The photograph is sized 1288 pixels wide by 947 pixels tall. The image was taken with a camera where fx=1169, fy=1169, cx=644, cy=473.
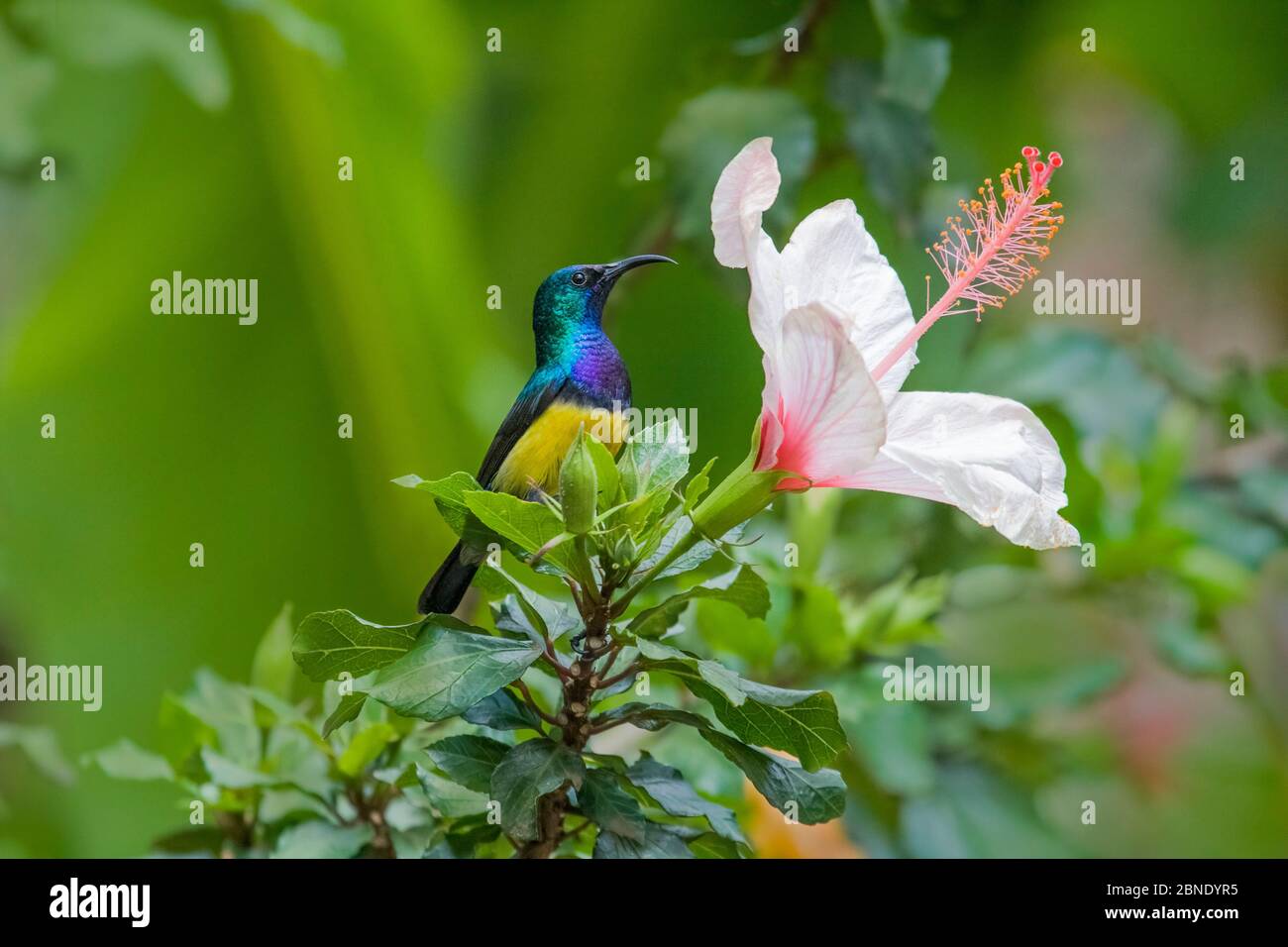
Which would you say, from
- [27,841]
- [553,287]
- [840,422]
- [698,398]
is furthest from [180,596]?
[840,422]

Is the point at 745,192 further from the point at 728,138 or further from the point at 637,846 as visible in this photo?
the point at 728,138

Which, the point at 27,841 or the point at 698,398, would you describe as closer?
the point at 698,398

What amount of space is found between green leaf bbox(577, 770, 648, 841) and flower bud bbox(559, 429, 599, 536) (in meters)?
0.14

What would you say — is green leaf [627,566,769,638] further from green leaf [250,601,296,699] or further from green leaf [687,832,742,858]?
green leaf [250,601,296,699]

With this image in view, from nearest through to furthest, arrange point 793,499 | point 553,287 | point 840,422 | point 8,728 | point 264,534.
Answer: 1. point 840,422
2. point 553,287
3. point 8,728
4. point 793,499
5. point 264,534

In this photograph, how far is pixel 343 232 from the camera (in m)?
1.19

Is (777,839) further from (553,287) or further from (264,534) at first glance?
(264,534)

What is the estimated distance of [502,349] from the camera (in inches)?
54.1

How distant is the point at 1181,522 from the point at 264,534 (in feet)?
2.91

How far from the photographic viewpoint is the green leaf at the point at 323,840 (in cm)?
61

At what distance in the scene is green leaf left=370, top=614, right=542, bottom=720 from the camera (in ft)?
1.41

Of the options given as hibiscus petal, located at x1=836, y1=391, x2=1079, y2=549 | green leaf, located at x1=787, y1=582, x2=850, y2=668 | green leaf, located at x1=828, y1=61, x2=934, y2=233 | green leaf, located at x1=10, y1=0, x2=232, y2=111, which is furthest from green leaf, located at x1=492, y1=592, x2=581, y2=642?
green leaf, located at x1=10, y1=0, x2=232, y2=111

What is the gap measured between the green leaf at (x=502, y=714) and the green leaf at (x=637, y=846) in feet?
0.18

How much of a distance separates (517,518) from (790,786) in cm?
17
